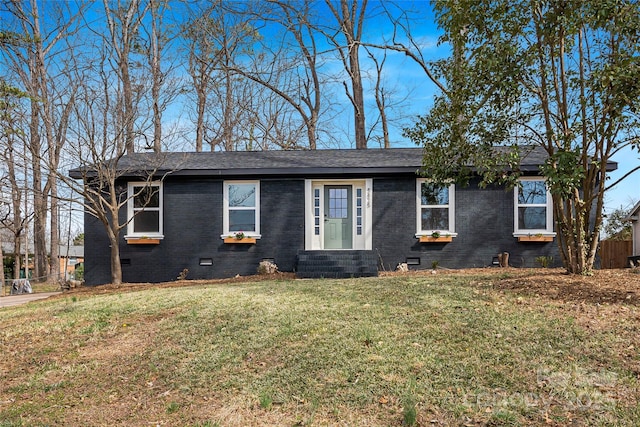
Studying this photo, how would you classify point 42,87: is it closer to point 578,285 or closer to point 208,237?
point 208,237

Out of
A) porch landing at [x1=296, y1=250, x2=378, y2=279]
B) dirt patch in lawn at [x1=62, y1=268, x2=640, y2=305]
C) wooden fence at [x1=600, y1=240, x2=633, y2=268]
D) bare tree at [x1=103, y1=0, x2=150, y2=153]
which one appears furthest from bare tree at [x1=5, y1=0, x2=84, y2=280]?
wooden fence at [x1=600, y1=240, x2=633, y2=268]

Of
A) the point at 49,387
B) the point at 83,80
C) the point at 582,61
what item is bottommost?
the point at 49,387

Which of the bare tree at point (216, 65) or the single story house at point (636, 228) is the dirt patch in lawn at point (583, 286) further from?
the bare tree at point (216, 65)

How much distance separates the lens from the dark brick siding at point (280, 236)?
12.3 meters

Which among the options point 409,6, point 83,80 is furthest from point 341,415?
point 409,6

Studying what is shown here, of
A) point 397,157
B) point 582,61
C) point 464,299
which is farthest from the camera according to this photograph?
point 397,157

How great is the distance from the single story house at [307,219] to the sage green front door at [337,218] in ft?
0.08

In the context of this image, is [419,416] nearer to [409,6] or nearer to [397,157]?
[397,157]

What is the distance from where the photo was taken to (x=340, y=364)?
4.54 m

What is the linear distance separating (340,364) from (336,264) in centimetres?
699

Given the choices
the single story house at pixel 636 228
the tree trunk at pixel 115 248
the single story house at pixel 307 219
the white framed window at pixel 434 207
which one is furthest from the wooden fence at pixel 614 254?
the tree trunk at pixel 115 248

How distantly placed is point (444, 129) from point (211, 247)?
697 centimetres

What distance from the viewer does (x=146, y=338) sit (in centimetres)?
589

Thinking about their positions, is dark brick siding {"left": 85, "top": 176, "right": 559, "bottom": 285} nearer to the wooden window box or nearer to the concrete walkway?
the wooden window box
